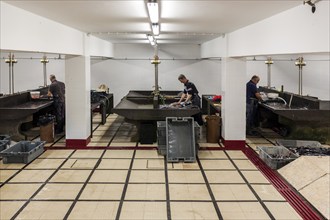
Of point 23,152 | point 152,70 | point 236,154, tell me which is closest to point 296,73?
point 152,70

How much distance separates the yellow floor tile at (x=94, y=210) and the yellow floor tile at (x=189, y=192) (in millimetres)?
874

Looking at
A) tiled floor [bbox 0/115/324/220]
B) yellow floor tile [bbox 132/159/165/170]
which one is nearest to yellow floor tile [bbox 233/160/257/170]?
tiled floor [bbox 0/115/324/220]

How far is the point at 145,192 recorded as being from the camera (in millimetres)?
5301

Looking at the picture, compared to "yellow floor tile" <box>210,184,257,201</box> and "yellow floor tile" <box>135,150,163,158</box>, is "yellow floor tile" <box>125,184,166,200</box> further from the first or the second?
"yellow floor tile" <box>135,150,163,158</box>

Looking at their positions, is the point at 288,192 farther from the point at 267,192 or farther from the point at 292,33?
the point at 292,33

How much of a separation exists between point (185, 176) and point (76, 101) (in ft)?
10.7

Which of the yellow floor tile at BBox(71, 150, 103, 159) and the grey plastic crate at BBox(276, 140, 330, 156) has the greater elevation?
the grey plastic crate at BBox(276, 140, 330, 156)

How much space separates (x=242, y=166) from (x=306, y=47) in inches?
129

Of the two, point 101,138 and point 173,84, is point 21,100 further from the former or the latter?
point 173,84

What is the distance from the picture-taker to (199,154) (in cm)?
745

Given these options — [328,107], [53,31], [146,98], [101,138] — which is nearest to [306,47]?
[53,31]

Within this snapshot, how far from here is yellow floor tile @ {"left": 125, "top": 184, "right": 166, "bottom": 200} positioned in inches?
201

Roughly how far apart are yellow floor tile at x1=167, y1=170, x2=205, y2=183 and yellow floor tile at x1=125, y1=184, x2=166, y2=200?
38 centimetres

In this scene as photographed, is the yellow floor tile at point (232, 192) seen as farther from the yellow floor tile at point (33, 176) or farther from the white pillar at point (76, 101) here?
the white pillar at point (76, 101)
